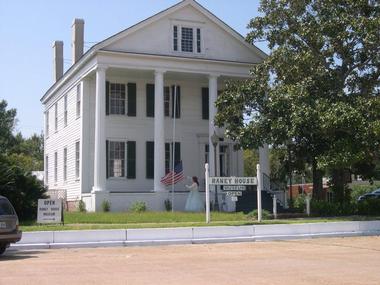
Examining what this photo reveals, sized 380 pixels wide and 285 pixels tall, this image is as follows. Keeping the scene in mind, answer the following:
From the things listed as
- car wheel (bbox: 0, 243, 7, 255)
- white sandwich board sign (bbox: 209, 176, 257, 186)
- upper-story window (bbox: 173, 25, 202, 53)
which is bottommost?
car wheel (bbox: 0, 243, 7, 255)

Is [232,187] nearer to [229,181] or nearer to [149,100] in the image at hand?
[229,181]

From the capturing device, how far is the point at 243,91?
27.3 m

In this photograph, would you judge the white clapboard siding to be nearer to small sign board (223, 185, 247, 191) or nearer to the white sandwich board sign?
the white sandwich board sign

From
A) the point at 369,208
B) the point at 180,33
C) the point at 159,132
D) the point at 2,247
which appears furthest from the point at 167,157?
the point at 2,247

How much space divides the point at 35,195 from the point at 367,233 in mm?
12491

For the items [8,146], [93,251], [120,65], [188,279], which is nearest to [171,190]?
[120,65]

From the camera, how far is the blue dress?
95.4 ft

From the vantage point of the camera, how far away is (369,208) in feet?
91.1

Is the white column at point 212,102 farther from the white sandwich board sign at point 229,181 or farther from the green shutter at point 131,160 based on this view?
the white sandwich board sign at point 229,181

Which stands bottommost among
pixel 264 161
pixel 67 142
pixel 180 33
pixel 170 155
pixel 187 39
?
pixel 264 161

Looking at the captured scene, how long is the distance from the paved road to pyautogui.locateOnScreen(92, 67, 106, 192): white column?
1202 cm

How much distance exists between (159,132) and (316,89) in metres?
8.39

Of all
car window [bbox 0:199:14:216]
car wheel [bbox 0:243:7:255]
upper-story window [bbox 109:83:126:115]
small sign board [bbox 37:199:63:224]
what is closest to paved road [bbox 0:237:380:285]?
car wheel [bbox 0:243:7:255]

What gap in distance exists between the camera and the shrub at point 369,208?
27.6m
